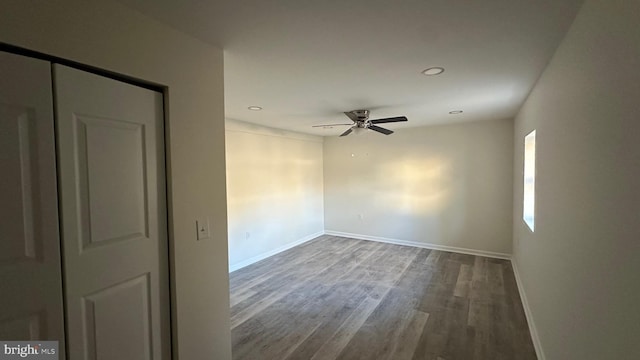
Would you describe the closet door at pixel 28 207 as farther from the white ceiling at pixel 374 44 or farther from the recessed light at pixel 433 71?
the recessed light at pixel 433 71

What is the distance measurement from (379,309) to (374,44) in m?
2.64

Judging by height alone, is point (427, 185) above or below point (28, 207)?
below

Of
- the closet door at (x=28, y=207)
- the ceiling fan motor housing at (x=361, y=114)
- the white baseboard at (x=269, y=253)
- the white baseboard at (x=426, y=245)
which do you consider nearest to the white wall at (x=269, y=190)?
the white baseboard at (x=269, y=253)

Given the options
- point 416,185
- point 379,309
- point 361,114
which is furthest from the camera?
point 416,185

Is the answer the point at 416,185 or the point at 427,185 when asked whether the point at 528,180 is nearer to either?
the point at 427,185

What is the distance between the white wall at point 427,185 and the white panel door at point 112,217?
471cm

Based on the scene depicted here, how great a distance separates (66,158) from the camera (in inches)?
46.9

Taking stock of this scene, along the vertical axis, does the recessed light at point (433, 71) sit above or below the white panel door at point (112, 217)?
above

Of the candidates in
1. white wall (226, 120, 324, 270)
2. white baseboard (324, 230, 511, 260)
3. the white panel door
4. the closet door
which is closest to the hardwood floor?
white baseboard (324, 230, 511, 260)

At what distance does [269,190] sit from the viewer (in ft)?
16.6

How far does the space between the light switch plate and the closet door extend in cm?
65

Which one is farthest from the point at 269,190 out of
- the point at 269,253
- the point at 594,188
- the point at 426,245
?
the point at 594,188

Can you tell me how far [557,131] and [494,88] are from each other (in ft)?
3.58

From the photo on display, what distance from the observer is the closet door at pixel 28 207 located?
3.39 feet
